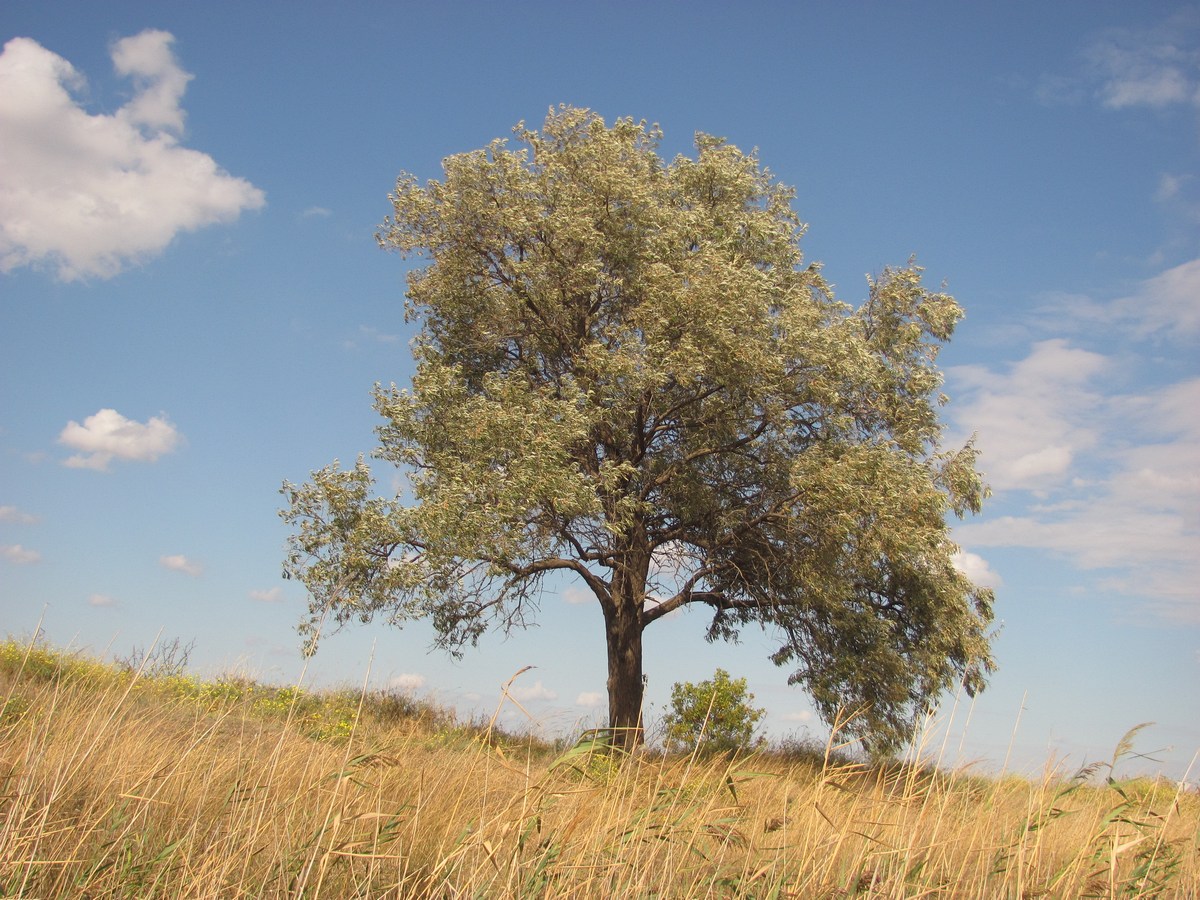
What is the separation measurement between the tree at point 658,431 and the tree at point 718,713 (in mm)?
1158

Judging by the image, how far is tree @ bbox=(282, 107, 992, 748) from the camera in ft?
A: 55.1

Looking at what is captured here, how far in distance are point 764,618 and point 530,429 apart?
7786mm

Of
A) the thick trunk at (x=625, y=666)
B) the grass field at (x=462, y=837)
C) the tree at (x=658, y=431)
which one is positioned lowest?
the grass field at (x=462, y=837)

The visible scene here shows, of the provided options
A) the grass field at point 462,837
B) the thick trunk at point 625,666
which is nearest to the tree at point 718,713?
the thick trunk at point 625,666

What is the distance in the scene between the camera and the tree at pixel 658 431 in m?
16.8

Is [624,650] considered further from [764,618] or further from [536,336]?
[536,336]

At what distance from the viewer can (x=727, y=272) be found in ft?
57.3

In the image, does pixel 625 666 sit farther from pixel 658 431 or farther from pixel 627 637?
pixel 658 431

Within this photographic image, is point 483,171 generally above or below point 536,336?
above

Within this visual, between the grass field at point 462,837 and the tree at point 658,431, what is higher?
the tree at point 658,431

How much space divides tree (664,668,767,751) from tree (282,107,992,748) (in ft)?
3.80

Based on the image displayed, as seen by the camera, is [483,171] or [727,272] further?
[483,171]

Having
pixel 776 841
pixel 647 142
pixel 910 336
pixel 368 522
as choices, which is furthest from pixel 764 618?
pixel 776 841

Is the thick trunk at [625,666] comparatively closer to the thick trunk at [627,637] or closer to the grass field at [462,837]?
the thick trunk at [627,637]
